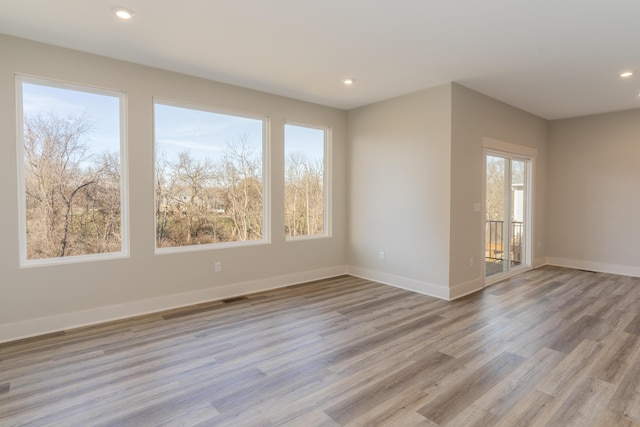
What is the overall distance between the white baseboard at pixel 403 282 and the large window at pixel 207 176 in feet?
5.80

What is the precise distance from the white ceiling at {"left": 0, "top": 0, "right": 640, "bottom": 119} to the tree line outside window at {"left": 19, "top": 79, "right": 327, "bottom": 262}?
56 cm

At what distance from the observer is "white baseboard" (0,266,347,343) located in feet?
10.2

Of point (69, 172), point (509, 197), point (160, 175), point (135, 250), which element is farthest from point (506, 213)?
point (69, 172)

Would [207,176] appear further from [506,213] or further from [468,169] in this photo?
[506,213]


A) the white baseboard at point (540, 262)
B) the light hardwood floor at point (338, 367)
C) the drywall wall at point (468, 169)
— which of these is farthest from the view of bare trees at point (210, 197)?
the white baseboard at point (540, 262)

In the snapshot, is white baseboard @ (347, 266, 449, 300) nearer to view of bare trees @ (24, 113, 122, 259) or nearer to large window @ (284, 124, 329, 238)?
large window @ (284, 124, 329, 238)

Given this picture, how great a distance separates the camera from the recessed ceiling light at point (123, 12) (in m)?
2.57

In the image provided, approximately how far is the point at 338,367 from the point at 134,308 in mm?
2422

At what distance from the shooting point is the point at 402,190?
15.9 ft

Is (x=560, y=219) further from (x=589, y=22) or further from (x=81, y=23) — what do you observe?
(x=81, y=23)

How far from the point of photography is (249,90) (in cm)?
452

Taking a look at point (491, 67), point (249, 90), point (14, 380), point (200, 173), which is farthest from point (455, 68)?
point (14, 380)

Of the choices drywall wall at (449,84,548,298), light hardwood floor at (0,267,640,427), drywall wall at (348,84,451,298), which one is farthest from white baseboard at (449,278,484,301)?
light hardwood floor at (0,267,640,427)

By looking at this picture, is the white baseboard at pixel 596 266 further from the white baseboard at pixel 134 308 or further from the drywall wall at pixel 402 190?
the white baseboard at pixel 134 308
